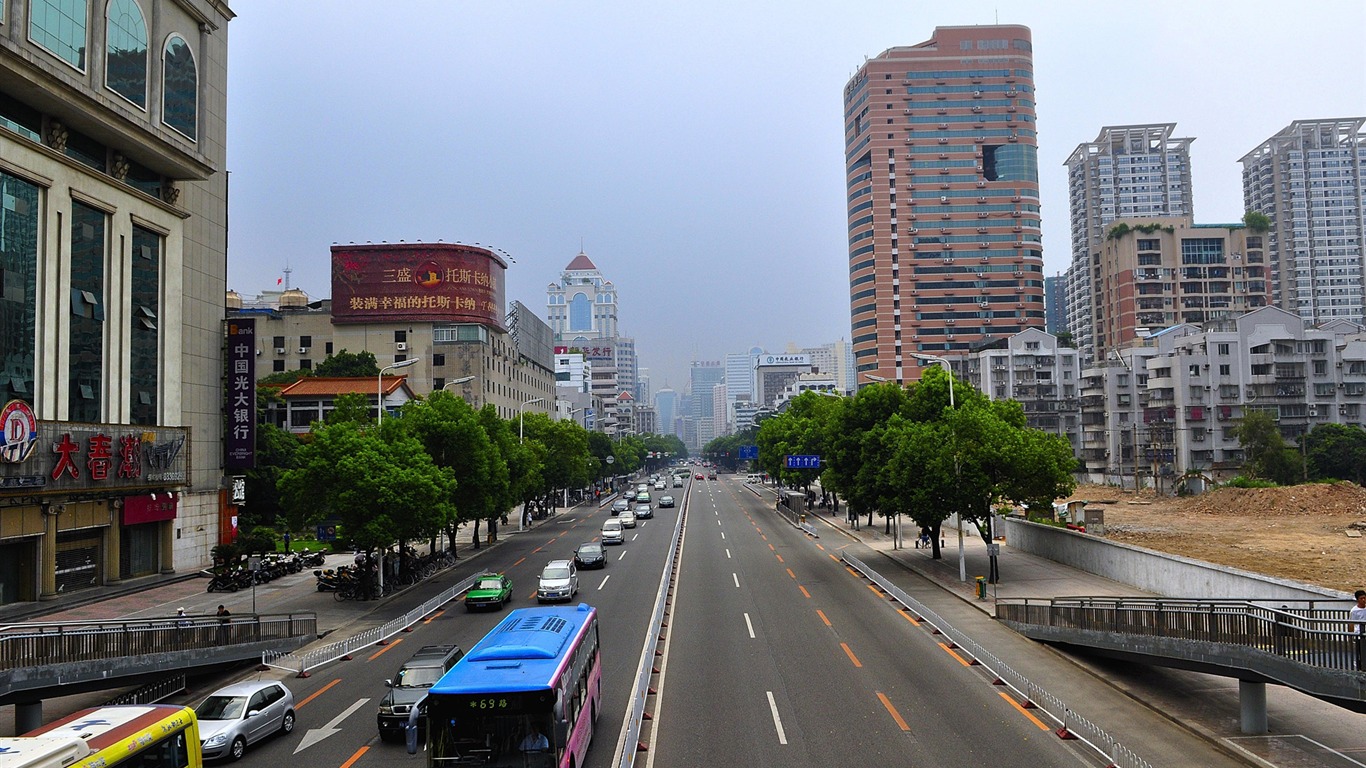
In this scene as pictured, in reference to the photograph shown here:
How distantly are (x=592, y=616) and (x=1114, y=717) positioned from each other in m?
11.5

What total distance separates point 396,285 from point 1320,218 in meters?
188

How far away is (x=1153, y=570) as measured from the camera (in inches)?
1369

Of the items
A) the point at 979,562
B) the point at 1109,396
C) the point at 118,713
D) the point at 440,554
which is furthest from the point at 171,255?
the point at 1109,396

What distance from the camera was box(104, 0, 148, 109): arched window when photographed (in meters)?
38.9

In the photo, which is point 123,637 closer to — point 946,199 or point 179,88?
point 179,88

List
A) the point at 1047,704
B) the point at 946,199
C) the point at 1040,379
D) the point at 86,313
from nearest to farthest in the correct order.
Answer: the point at 1047,704
the point at 86,313
the point at 1040,379
the point at 946,199

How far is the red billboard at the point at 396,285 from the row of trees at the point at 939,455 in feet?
175

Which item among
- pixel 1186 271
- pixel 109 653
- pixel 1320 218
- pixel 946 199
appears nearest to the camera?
pixel 109 653

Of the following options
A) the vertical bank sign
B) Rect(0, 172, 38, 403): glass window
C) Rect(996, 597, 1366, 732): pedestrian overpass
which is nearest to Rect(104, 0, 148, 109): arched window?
Rect(0, 172, 38, 403): glass window

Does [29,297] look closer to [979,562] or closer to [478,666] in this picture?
[478,666]

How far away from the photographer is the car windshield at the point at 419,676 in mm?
18609

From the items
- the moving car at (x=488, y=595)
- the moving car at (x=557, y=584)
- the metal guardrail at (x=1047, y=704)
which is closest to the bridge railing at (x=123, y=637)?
the moving car at (x=488, y=595)

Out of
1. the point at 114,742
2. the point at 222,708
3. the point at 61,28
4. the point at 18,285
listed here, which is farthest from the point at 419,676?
the point at 61,28

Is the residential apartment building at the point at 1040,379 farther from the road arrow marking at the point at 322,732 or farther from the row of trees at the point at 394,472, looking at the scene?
the road arrow marking at the point at 322,732
